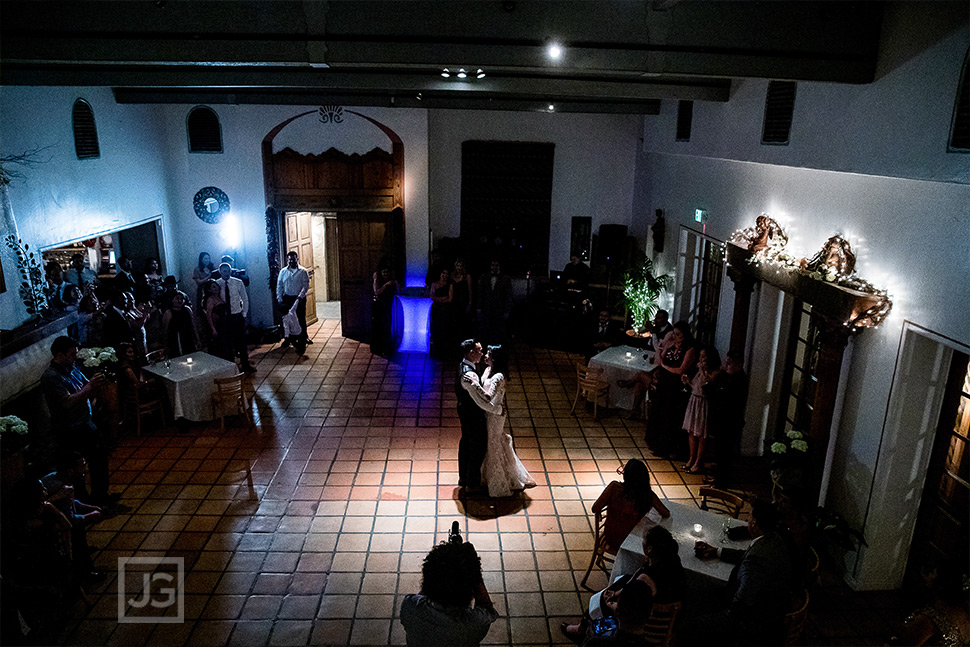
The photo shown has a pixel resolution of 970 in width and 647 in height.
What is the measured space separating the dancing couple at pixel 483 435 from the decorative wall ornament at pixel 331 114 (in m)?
6.53

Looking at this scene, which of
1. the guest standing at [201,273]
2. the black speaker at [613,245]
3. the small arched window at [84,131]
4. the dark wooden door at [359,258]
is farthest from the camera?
the black speaker at [613,245]

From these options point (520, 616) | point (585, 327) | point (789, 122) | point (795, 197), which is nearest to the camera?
point (520, 616)

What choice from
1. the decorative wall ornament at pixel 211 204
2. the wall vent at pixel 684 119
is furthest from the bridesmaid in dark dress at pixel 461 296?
the decorative wall ornament at pixel 211 204

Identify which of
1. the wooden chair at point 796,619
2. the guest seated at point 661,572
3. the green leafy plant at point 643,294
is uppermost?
the green leafy plant at point 643,294

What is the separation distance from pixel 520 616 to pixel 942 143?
448 centimetres

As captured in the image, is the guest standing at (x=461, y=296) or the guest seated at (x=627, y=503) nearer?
the guest seated at (x=627, y=503)

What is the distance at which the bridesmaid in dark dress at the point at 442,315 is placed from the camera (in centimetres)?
1132

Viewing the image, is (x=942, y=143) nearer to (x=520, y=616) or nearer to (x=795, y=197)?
(x=795, y=197)

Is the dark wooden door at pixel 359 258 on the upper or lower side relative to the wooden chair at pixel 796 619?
upper

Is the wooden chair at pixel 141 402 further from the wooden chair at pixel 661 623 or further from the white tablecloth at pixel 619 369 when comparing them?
the wooden chair at pixel 661 623

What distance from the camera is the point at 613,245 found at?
1273cm

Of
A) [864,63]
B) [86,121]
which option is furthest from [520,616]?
[86,121]

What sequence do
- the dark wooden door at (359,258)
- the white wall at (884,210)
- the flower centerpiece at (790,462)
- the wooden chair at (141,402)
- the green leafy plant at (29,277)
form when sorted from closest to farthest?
the white wall at (884,210), the flower centerpiece at (790,462), the green leafy plant at (29,277), the wooden chair at (141,402), the dark wooden door at (359,258)

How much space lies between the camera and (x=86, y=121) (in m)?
9.09
